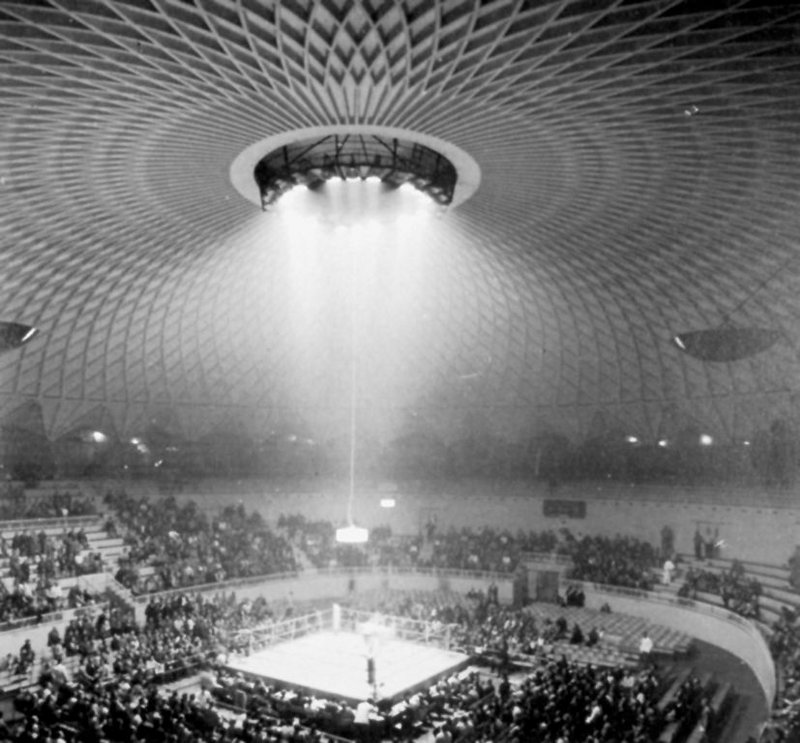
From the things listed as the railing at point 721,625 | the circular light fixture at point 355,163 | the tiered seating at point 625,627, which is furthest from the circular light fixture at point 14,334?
the railing at point 721,625

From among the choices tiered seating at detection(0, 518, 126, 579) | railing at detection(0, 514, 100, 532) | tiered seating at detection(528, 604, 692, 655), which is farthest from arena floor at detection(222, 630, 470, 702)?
railing at detection(0, 514, 100, 532)

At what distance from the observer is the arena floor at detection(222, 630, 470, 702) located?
81.6 ft

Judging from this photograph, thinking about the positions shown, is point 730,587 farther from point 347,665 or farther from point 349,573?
point 349,573

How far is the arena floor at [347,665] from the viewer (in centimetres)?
2488

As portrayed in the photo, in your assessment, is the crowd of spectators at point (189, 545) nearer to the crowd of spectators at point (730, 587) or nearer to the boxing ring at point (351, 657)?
the boxing ring at point (351, 657)

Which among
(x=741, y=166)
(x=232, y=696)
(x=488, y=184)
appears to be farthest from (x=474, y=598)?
(x=741, y=166)

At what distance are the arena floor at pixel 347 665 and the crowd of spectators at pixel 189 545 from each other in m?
7.70

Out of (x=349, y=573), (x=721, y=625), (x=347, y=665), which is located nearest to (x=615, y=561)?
(x=721, y=625)

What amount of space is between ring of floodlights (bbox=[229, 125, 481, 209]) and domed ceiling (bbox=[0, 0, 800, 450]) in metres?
0.54

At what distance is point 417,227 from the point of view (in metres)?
27.6

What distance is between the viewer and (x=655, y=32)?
1400cm

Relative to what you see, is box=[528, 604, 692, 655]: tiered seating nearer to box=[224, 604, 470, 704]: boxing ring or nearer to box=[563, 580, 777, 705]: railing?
box=[563, 580, 777, 705]: railing

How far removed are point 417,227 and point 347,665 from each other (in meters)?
16.5

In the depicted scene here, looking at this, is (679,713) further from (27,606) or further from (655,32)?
(27,606)
